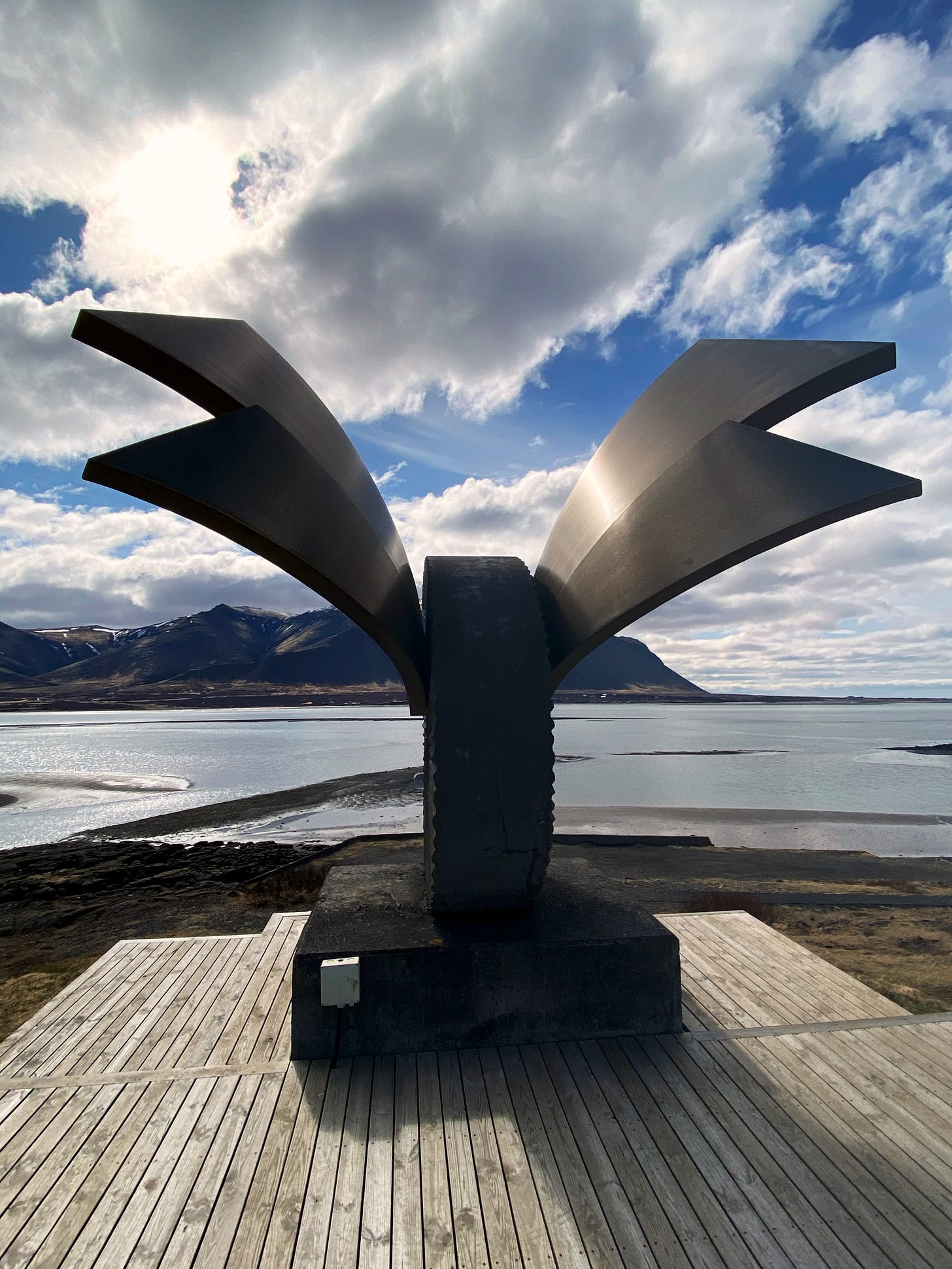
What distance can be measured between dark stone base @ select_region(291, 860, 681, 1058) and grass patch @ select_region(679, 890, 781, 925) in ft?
24.1

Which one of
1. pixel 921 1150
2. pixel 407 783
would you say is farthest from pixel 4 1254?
pixel 407 783

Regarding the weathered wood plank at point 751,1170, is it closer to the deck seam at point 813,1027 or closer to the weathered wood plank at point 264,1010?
the deck seam at point 813,1027

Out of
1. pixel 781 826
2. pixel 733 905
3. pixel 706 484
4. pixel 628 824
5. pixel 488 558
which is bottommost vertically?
pixel 781 826

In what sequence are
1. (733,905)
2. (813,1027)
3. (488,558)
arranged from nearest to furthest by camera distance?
(813,1027)
(488,558)
(733,905)

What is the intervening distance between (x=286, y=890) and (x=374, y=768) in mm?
30341

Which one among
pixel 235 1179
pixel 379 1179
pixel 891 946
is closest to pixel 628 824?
pixel 891 946

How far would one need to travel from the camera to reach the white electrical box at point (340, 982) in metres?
5.09

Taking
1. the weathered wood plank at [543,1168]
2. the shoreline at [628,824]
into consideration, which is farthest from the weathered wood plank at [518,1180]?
the shoreline at [628,824]

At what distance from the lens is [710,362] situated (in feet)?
19.2

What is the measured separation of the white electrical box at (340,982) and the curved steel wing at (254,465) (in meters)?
2.42

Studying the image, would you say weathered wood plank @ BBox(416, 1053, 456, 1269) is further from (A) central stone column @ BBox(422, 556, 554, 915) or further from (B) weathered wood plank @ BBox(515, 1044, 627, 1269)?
(A) central stone column @ BBox(422, 556, 554, 915)

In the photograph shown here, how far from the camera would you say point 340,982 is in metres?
5.12

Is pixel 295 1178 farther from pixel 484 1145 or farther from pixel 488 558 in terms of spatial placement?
pixel 488 558

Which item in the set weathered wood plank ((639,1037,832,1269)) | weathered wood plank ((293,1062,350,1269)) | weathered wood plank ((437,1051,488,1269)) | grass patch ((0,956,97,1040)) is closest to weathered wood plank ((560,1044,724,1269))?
weathered wood plank ((639,1037,832,1269))
